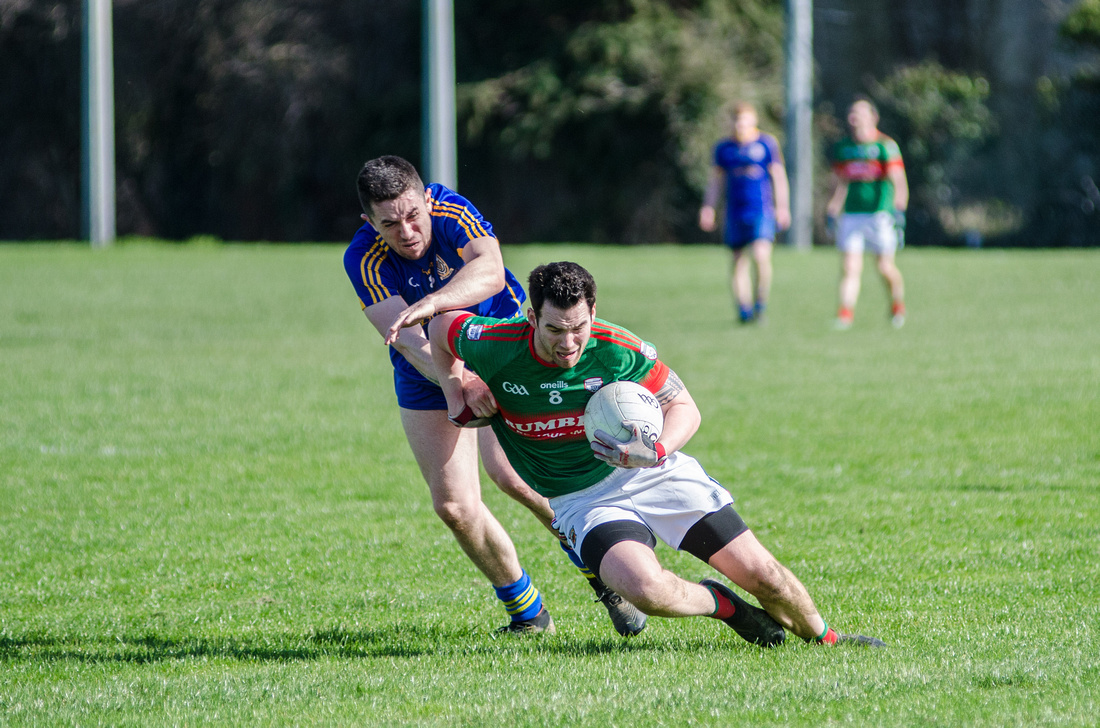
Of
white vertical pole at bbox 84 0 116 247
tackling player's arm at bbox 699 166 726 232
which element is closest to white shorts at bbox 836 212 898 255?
tackling player's arm at bbox 699 166 726 232

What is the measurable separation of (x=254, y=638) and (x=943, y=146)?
1094 inches

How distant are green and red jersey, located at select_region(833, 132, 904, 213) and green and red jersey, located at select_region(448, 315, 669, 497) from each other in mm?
11156

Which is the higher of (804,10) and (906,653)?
(804,10)

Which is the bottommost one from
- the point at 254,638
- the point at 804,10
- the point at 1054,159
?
the point at 254,638

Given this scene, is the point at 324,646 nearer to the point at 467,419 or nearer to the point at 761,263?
the point at 467,419

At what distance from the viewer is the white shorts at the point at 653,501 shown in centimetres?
497

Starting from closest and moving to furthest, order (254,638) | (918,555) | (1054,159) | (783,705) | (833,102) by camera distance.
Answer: (783,705) < (254,638) < (918,555) < (1054,159) < (833,102)

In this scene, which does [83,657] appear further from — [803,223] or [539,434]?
[803,223]

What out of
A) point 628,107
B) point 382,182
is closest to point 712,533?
point 382,182

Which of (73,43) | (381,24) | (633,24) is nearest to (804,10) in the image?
(633,24)

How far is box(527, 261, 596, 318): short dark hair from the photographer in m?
4.64

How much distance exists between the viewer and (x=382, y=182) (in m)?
5.15

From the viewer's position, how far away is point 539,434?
16.5 ft

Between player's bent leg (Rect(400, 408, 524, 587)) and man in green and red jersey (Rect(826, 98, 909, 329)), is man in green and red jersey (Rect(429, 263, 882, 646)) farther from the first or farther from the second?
man in green and red jersey (Rect(826, 98, 909, 329))
